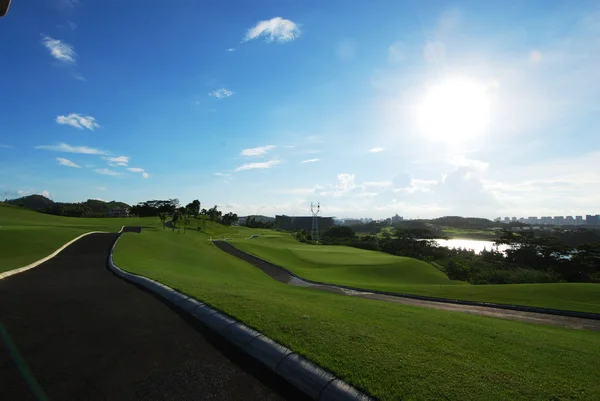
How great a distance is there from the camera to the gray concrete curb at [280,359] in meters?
4.39

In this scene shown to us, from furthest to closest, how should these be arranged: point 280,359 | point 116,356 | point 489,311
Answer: point 489,311 → point 116,356 → point 280,359

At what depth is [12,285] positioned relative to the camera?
11992 mm

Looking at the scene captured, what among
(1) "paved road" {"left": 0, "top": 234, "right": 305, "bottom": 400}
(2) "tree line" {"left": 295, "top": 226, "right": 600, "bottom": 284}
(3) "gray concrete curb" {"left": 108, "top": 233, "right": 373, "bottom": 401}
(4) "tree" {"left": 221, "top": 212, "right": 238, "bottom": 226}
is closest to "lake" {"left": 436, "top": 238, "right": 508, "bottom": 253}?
(2) "tree line" {"left": 295, "top": 226, "right": 600, "bottom": 284}

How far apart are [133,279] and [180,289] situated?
13.5 ft

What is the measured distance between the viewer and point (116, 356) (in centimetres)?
562

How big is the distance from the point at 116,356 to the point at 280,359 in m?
3.07

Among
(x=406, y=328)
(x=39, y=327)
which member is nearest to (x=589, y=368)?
(x=406, y=328)

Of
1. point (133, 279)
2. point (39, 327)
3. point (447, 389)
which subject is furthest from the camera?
point (133, 279)

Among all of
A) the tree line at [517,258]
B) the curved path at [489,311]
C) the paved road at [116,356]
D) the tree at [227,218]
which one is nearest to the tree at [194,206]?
the tree at [227,218]

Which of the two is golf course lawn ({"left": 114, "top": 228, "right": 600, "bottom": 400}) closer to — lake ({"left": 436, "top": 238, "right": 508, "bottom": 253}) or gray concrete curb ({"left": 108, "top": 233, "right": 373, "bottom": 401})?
gray concrete curb ({"left": 108, "top": 233, "right": 373, "bottom": 401})

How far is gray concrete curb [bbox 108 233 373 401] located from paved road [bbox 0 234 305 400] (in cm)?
17

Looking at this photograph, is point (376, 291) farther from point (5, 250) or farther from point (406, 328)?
point (5, 250)

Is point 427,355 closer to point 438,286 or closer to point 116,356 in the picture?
point 116,356

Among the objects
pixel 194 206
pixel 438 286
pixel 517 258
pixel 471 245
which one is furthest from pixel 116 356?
pixel 471 245
